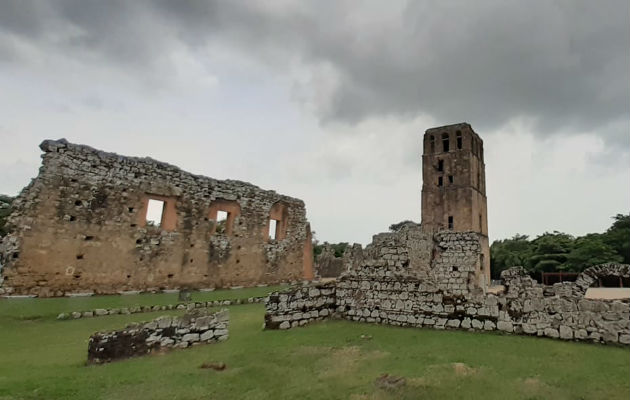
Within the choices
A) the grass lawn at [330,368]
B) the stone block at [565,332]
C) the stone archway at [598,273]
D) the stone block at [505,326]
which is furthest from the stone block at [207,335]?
the stone archway at [598,273]

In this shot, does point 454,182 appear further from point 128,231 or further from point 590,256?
point 128,231

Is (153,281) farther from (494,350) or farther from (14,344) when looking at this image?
(494,350)

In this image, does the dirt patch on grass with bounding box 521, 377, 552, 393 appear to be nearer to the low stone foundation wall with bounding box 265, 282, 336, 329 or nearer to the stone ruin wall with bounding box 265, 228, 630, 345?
the stone ruin wall with bounding box 265, 228, 630, 345

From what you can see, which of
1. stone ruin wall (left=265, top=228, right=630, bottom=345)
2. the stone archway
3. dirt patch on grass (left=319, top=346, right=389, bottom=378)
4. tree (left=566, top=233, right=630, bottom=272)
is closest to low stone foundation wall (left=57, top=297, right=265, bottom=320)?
stone ruin wall (left=265, top=228, right=630, bottom=345)

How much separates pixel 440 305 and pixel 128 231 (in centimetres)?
1283

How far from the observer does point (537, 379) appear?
5262 millimetres

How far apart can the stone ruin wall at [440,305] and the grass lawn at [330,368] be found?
403 mm

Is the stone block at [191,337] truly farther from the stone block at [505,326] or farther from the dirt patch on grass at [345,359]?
the stone block at [505,326]

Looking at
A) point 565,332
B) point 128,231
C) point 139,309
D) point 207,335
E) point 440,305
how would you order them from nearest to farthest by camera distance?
point 565,332, point 207,335, point 440,305, point 139,309, point 128,231

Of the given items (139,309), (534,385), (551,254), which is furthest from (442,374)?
(551,254)

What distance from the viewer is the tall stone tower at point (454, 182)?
40.1 metres

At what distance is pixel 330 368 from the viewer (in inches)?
239

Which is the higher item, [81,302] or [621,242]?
[621,242]

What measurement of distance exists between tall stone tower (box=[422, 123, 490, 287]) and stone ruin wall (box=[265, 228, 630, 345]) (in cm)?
2900
